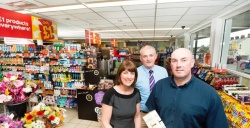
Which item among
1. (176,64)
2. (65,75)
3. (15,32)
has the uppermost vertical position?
(15,32)

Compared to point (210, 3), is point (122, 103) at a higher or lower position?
lower

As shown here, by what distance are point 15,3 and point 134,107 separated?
388cm

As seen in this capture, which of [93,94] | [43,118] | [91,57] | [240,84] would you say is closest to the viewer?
[43,118]

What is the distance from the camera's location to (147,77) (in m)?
2.21

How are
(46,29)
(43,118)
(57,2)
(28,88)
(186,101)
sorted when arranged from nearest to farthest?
(186,101)
(43,118)
(28,88)
(57,2)
(46,29)

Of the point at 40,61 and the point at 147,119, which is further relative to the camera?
the point at 40,61

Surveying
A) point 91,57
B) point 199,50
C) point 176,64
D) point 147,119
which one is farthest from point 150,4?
point 199,50

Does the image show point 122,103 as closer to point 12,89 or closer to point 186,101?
point 186,101

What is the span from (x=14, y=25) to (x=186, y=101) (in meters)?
4.17

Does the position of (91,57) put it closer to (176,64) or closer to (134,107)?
(134,107)

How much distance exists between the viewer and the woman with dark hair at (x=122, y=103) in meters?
1.73

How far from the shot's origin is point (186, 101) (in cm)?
131

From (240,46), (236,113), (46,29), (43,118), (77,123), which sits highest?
(46,29)

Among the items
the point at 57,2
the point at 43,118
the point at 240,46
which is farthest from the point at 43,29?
the point at 240,46
